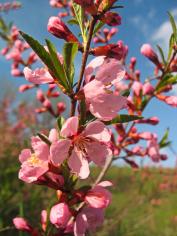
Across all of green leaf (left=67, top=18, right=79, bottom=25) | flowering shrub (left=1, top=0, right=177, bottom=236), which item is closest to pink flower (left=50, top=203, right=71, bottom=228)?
flowering shrub (left=1, top=0, right=177, bottom=236)

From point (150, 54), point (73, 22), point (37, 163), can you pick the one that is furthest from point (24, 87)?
point (37, 163)

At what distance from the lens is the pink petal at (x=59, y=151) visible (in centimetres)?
94

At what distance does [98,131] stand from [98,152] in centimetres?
9

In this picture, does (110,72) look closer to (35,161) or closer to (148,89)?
(35,161)

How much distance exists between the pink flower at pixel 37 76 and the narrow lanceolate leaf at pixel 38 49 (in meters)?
0.08

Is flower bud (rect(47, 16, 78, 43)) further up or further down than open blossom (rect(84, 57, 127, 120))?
further up

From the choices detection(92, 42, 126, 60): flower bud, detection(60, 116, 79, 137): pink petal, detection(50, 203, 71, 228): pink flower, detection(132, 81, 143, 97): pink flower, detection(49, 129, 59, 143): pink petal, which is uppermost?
detection(92, 42, 126, 60): flower bud

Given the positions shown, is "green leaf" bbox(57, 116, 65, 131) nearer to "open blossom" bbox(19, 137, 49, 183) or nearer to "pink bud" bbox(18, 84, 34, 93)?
"open blossom" bbox(19, 137, 49, 183)

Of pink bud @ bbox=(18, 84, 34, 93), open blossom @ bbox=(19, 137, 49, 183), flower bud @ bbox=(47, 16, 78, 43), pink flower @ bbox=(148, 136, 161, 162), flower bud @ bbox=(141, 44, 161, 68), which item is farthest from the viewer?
pink bud @ bbox=(18, 84, 34, 93)

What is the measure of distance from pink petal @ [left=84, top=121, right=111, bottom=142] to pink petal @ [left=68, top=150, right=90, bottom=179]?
7 centimetres

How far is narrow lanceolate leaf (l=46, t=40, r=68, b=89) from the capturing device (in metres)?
0.93

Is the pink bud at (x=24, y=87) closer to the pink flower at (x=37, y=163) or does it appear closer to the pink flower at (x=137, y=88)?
the pink flower at (x=137, y=88)

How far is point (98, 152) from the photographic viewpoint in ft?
3.39

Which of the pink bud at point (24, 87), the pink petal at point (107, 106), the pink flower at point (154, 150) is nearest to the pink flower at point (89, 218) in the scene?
the pink petal at point (107, 106)
